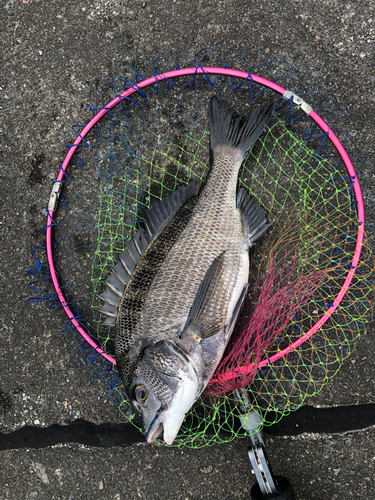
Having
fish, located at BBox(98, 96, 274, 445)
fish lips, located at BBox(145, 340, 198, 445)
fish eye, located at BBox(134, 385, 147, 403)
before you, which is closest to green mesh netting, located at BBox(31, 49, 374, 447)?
fish, located at BBox(98, 96, 274, 445)

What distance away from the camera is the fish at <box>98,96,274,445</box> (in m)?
2.06

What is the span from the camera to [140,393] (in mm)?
2078

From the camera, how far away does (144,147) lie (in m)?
2.78

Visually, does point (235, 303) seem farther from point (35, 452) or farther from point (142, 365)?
point (35, 452)

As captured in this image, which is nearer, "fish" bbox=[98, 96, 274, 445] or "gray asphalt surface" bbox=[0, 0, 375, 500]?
"fish" bbox=[98, 96, 274, 445]

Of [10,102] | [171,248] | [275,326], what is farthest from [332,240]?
[10,102]

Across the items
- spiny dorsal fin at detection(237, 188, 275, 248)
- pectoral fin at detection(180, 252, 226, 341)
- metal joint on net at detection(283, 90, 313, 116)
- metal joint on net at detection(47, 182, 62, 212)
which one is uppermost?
metal joint on net at detection(283, 90, 313, 116)

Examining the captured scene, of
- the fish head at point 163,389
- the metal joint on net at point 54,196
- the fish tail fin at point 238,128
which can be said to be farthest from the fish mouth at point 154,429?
the fish tail fin at point 238,128

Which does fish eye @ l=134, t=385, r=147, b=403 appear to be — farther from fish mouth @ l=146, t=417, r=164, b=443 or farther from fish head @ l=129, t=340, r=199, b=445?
fish mouth @ l=146, t=417, r=164, b=443

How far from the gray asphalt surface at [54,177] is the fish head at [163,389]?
0.85m

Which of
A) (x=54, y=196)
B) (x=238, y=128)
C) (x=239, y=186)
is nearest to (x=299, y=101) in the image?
(x=238, y=128)

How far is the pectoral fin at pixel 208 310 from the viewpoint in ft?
7.01

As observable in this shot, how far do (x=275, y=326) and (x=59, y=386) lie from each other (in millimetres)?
1801

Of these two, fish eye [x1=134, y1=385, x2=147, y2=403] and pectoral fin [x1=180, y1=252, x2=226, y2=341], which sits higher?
pectoral fin [x1=180, y1=252, x2=226, y2=341]
